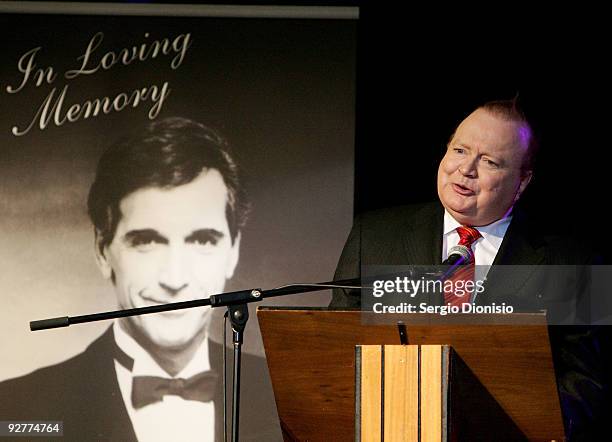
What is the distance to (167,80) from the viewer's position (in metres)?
4.26

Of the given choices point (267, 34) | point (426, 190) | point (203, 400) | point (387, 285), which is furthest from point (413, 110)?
point (203, 400)

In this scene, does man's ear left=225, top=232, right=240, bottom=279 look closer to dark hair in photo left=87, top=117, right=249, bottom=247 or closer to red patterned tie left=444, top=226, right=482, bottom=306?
dark hair in photo left=87, top=117, right=249, bottom=247

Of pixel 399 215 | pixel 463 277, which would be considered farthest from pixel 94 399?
pixel 463 277

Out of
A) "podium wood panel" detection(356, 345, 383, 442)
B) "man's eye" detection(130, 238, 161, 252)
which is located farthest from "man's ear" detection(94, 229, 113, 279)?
"podium wood panel" detection(356, 345, 383, 442)

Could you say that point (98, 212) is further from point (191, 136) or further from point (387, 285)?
point (387, 285)

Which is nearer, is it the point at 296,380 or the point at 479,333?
the point at 479,333

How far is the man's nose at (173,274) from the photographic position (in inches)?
162

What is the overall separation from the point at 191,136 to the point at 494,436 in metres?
2.31

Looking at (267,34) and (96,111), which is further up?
(267,34)

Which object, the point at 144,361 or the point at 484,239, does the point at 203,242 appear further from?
the point at 484,239

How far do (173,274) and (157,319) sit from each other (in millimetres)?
232

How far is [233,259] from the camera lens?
418 cm

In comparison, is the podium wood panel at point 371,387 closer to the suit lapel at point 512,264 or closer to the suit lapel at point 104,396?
the suit lapel at point 512,264

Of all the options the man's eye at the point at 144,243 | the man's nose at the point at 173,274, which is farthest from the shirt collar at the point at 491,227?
the man's eye at the point at 144,243
